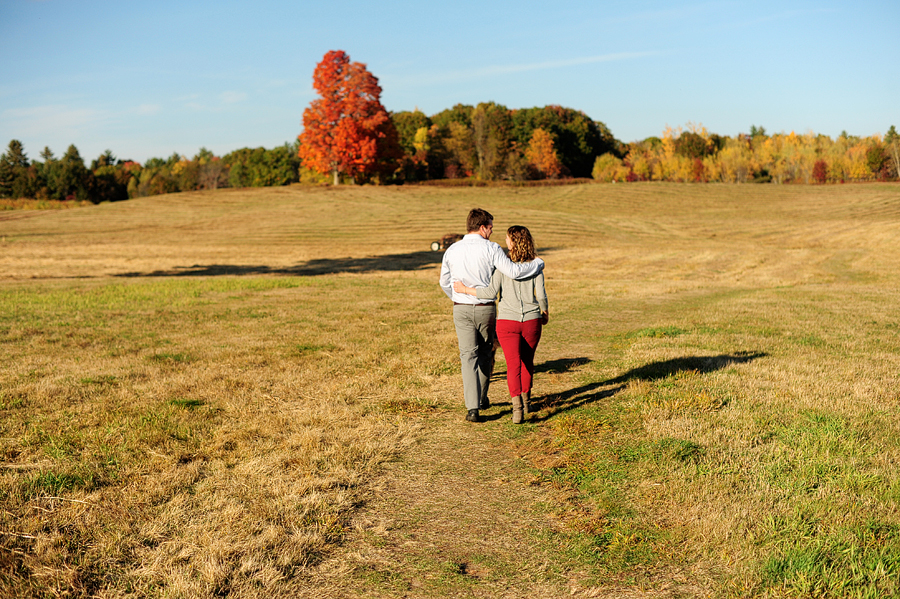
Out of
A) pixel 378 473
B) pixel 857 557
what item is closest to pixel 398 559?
pixel 378 473

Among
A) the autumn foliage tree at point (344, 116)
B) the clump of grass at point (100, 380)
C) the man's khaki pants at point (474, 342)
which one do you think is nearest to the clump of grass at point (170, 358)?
the clump of grass at point (100, 380)

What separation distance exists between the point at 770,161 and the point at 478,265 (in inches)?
3507

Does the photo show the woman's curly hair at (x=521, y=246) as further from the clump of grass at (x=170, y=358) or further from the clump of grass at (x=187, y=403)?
the clump of grass at (x=170, y=358)

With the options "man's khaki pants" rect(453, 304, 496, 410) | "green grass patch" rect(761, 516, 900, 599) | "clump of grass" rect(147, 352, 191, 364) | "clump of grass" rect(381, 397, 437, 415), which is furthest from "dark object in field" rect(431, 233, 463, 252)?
"green grass patch" rect(761, 516, 900, 599)

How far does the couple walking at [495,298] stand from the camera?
6770 millimetres

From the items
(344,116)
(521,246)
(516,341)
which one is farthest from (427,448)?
(344,116)

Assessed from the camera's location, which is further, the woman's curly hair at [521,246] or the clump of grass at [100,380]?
the clump of grass at [100,380]

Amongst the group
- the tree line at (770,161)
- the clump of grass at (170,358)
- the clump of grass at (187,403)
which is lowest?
the clump of grass at (187,403)

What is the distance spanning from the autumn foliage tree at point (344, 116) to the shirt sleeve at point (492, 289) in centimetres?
5736

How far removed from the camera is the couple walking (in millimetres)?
6770

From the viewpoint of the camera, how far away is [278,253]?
34.2 metres

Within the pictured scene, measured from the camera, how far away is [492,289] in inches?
271

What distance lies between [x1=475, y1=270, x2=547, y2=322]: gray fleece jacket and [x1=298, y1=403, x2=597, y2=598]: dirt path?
1.49 m

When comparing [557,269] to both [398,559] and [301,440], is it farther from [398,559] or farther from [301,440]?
[398,559]
